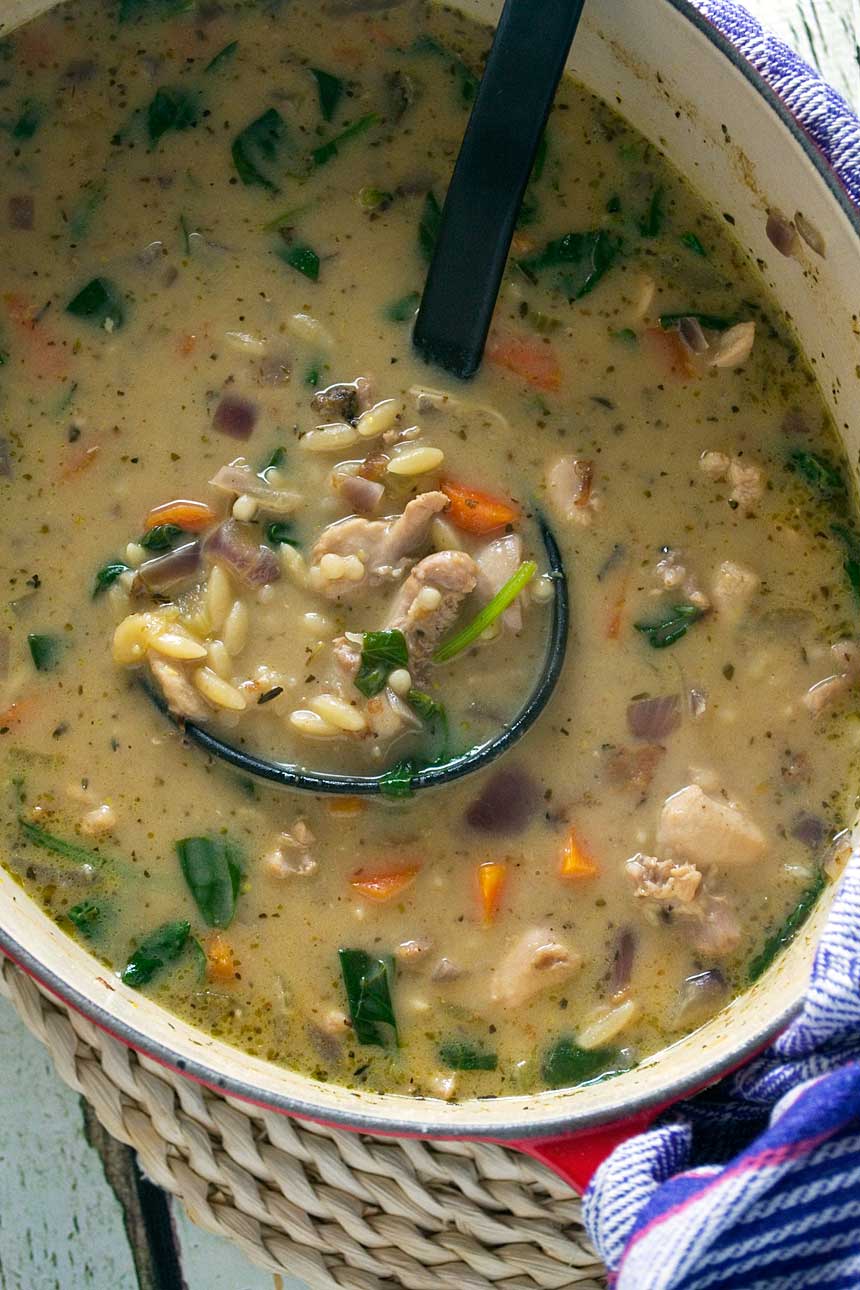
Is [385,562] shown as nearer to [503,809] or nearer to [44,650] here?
[503,809]

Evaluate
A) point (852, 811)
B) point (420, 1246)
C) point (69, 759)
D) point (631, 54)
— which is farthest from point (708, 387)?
point (420, 1246)

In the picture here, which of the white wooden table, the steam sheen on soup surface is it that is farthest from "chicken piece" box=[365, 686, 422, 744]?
the white wooden table

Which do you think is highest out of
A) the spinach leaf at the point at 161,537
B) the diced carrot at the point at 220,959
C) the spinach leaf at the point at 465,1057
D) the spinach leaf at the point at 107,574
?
the spinach leaf at the point at 161,537

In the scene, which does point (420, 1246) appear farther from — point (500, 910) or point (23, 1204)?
point (23, 1204)

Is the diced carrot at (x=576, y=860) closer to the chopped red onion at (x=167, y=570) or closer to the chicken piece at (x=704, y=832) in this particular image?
the chicken piece at (x=704, y=832)

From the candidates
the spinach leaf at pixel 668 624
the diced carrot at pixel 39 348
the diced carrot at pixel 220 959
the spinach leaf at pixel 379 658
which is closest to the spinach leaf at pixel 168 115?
the diced carrot at pixel 39 348
